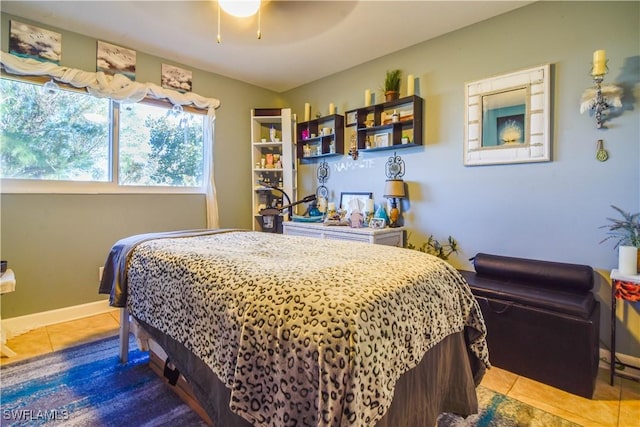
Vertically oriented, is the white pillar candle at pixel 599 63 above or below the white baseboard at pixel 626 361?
above

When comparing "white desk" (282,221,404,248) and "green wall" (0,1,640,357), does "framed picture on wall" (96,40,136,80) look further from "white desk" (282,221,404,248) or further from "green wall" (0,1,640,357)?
"white desk" (282,221,404,248)

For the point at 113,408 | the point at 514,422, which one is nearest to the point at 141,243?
the point at 113,408

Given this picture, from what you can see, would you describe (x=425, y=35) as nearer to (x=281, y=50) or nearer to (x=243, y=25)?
(x=281, y=50)

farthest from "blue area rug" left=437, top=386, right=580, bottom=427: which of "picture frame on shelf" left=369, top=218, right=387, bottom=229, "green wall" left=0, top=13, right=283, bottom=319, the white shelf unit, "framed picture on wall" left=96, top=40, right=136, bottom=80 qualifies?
"framed picture on wall" left=96, top=40, right=136, bottom=80

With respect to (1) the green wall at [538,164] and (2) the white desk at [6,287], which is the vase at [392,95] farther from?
(2) the white desk at [6,287]

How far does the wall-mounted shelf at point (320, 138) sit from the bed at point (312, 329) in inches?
83.3

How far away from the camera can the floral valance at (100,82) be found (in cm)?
245

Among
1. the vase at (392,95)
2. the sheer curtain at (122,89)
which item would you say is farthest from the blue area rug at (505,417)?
the sheer curtain at (122,89)

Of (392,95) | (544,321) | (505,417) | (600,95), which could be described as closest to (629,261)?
(544,321)

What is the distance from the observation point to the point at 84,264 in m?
2.88

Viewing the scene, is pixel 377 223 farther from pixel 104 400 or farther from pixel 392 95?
pixel 104 400

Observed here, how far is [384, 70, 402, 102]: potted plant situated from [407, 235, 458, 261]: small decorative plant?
139 cm

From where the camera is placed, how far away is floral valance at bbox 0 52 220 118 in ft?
8.05

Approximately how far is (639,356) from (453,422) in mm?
1439
